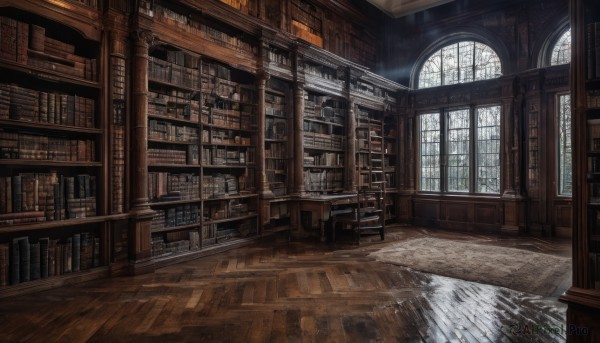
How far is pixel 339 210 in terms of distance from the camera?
6746 millimetres

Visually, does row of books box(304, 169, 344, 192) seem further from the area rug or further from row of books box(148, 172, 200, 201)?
row of books box(148, 172, 200, 201)

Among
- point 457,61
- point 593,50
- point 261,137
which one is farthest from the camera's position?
point 457,61

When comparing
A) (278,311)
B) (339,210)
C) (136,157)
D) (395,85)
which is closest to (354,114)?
(395,85)

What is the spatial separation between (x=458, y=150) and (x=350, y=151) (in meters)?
2.56

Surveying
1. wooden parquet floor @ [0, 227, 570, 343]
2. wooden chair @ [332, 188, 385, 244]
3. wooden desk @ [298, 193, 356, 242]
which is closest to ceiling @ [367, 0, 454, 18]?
wooden chair @ [332, 188, 385, 244]

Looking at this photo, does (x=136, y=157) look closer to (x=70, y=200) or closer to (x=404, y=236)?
(x=70, y=200)

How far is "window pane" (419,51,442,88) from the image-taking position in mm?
8523

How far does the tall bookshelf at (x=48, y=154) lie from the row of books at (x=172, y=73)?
634 mm

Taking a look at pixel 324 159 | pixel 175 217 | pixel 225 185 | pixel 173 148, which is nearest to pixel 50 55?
pixel 173 148

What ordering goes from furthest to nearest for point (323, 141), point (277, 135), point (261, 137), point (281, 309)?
point (323, 141)
point (277, 135)
point (261, 137)
point (281, 309)

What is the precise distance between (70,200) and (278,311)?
243cm

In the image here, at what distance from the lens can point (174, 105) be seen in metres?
4.75

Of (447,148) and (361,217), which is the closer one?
(361,217)

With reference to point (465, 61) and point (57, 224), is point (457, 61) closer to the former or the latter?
point (465, 61)
